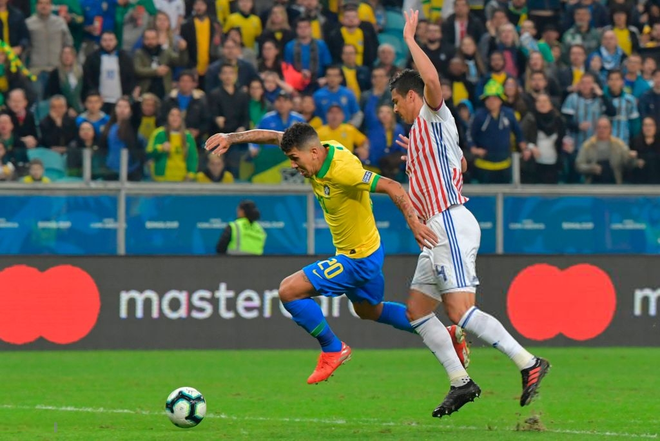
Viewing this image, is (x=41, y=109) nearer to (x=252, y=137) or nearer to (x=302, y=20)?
(x=302, y=20)

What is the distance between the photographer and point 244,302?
15.2 metres

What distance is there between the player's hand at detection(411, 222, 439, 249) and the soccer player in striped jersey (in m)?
0.23

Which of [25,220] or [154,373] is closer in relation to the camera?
[154,373]

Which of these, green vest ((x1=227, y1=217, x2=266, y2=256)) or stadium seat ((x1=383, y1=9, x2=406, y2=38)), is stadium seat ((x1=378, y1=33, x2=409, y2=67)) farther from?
green vest ((x1=227, y1=217, x2=266, y2=256))

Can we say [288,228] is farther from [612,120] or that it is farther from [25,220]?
[612,120]

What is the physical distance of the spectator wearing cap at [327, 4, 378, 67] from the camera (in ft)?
60.1

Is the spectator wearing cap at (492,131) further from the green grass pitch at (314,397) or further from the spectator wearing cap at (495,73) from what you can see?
the green grass pitch at (314,397)

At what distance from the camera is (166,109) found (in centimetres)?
1658

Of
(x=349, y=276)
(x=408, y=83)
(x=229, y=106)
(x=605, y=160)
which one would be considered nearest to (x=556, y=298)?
(x=605, y=160)

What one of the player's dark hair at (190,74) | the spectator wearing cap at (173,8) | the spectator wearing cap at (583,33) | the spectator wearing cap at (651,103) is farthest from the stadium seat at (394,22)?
the spectator wearing cap at (651,103)

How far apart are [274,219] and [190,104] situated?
7.66 feet

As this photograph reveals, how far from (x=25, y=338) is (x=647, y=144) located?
324 inches

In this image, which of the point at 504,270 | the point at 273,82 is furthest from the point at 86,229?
the point at 504,270

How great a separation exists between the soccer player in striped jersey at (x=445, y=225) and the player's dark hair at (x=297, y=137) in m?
0.62
